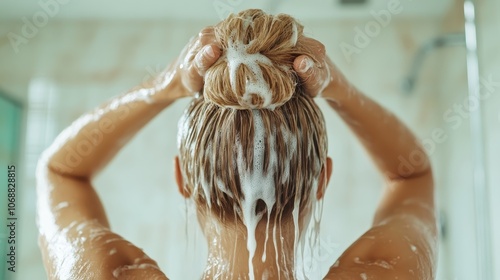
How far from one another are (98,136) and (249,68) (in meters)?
0.36

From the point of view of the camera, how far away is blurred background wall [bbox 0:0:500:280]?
195cm

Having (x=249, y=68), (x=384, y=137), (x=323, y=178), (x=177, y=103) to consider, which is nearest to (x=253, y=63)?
(x=249, y=68)

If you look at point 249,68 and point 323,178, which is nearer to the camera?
point 249,68

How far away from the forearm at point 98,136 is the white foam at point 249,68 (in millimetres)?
228

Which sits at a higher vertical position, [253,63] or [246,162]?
[253,63]

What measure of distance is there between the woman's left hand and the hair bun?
1cm

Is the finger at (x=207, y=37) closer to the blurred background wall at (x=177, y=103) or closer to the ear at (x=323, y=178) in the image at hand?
the ear at (x=323, y=178)

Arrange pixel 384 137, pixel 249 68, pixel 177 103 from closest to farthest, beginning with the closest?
pixel 249 68 < pixel 384 137 < pixel 177 103

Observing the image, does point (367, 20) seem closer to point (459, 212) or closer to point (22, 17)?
point (459, 212)

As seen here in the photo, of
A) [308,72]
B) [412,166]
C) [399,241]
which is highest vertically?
[308,72]

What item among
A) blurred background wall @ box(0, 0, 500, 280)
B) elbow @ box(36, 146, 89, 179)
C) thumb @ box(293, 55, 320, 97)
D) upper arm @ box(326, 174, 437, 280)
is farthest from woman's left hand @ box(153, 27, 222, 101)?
blurred background wall @ box(0, 0, 500, 280)

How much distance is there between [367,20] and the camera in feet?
6.63

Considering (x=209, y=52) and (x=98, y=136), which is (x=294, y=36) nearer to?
(x=209, y=52)

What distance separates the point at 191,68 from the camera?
0.73 m
